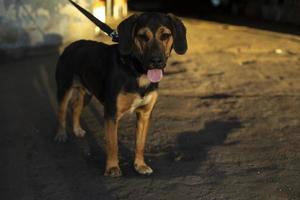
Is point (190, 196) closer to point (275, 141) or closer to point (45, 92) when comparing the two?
point (275, 141)

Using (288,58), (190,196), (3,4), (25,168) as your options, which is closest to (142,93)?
(190,196)

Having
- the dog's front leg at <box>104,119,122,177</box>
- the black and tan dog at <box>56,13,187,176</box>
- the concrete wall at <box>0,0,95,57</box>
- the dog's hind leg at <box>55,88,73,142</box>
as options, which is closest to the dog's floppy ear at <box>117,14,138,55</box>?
the black and tan dog at <box>56,13,187,176</box>

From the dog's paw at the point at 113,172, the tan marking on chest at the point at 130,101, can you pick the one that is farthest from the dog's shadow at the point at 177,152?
the tan marking on chest at the point at 130,101

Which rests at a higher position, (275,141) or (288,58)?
(275,141)

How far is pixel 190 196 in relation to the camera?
15.9ft

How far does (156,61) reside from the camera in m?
4.57

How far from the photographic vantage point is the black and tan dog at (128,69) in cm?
→ 467

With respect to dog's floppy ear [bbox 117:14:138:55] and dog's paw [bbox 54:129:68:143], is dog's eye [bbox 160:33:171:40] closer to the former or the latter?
dog's floppy ear [bbox 117:14:138:55]

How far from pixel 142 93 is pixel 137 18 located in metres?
0.71

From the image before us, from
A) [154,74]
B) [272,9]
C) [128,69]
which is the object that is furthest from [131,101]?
[272,9]

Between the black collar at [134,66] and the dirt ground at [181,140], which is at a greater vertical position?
the black collar at [134,66]

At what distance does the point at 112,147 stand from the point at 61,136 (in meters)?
1.19

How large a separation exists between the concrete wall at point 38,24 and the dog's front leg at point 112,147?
5.12m

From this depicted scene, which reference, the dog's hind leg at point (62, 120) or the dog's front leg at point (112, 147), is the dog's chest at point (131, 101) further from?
the dog's hind leg at point (62, 120)
